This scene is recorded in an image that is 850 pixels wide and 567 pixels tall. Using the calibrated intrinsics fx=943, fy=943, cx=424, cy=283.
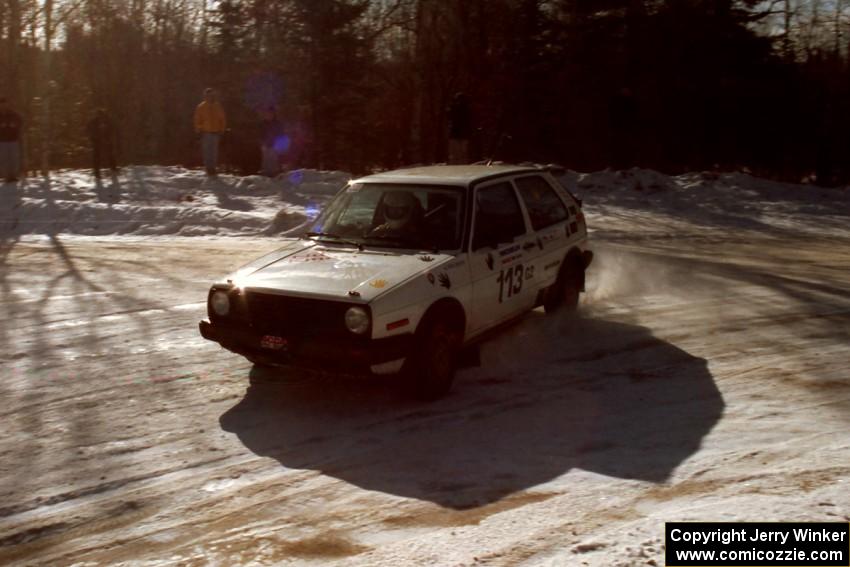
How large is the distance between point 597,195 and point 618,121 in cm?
282

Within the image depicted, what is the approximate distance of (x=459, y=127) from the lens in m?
20.4

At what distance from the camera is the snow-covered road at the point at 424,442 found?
14.9ft

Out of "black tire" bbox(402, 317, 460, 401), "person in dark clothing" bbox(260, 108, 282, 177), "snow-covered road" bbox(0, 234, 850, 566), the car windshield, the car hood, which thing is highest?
"person in dark clothing" bbox(260, 108, 282, 177)

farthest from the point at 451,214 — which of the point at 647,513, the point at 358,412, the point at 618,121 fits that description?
the point at 618,121

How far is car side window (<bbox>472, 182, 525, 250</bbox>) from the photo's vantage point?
7.48 m

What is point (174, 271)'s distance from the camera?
12.0 metres

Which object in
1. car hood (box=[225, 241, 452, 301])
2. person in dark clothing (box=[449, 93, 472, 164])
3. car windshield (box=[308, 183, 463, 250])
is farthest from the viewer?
person in dark clothing (box=[449, 93, 472, 164])

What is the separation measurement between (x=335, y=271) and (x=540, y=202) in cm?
274

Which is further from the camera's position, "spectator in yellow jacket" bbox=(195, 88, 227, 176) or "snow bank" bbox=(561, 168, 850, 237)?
"spectator in yellow jacket" bbox=(195, 88, 227, 176)

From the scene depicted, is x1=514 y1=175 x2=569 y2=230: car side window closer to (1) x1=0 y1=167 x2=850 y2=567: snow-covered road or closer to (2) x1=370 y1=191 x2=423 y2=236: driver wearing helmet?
(1) x1=0 y1=167 x2=850 y2=567: snow-covered road

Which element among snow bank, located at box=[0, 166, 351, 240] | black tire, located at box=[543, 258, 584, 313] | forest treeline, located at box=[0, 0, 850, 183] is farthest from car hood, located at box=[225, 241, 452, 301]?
forest treeline, located at box=[0, 0, 850, 183]

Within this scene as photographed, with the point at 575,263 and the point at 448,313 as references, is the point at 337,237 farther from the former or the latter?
the point at 575,263

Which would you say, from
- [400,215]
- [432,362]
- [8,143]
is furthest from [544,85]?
[432,362]

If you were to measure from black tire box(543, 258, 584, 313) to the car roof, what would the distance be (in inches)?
43.2
